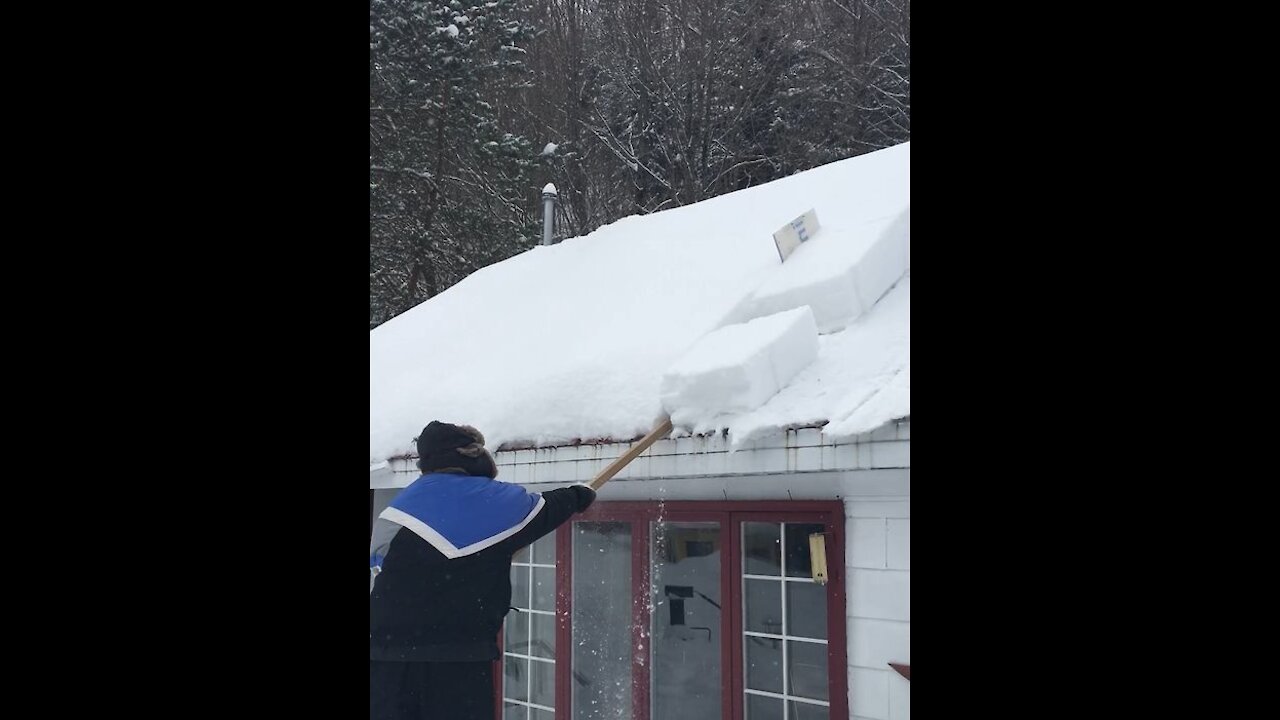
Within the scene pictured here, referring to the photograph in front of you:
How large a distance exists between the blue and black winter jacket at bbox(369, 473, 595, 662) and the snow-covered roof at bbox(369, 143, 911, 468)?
67cm

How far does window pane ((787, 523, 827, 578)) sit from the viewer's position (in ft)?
12.0

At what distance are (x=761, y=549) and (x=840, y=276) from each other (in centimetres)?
113

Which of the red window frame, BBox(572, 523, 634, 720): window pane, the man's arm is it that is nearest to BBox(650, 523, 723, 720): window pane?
the red window frame

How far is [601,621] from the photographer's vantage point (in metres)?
4.47

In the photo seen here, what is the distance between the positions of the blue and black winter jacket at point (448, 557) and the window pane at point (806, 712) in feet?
3.73

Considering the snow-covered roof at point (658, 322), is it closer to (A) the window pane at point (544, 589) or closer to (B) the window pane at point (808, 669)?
(A) the window pane at point (544, 589)

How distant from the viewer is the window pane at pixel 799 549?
3.66 meters

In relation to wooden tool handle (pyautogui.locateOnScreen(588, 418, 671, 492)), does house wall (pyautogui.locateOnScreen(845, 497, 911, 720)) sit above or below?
below

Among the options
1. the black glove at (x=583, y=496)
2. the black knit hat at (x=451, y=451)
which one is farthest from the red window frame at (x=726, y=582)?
the black knit hat at (x=451, y=451)

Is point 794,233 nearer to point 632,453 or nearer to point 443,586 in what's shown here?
point 632,453

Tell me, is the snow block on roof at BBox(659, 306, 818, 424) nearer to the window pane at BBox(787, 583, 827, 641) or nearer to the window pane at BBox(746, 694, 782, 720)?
the window pane at BBox(787, 583, 827, 641)
